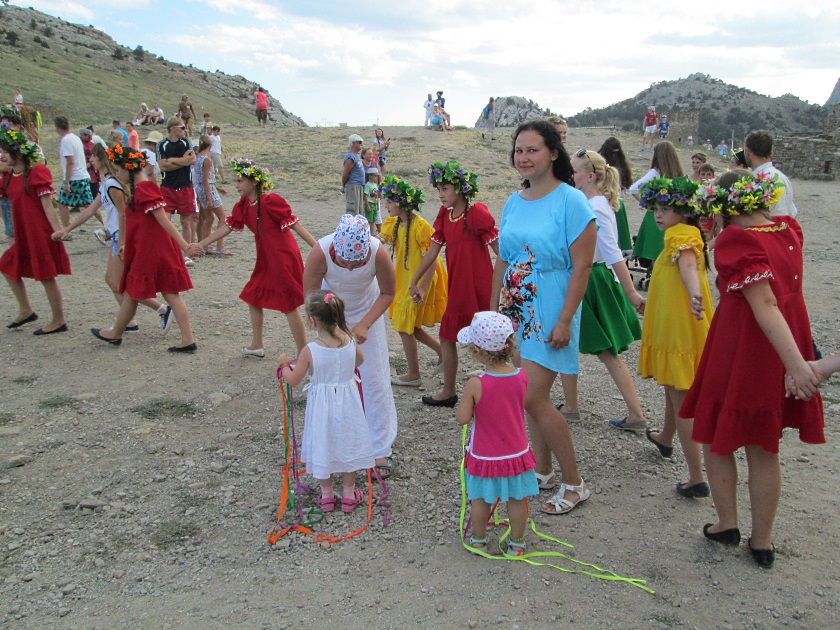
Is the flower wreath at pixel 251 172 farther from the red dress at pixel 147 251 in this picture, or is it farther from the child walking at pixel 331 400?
the child walking at pixel 331 400

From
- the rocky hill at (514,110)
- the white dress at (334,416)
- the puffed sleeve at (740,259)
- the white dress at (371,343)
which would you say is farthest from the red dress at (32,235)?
the rocky hill at (514,110)

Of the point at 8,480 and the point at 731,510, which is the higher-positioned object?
the point at 731,510

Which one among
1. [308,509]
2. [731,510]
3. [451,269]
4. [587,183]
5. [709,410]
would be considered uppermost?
[587,183]

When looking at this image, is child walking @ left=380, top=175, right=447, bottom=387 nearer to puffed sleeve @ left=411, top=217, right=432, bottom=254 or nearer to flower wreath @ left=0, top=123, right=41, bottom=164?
puffed sleeve @ left=411, top=217, right=432, bottom=254

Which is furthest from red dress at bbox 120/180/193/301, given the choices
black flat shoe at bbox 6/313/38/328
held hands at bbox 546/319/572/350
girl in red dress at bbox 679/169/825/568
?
Answer: girl in red dress at bbox 679/169/825/568

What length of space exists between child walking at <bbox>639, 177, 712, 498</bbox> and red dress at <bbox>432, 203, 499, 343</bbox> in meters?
1.43

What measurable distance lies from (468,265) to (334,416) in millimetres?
1942

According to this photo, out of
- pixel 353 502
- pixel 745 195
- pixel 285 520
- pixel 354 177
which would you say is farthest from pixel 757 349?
pixel 354 177

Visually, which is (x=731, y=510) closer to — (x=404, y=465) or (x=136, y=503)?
(x=404, y=465)

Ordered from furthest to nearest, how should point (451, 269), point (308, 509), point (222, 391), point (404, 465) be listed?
point (222, 391) < point (451, 269) < point (404, 465) < point (308, 509)

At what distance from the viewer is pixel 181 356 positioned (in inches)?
261

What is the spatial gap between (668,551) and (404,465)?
1813 mm

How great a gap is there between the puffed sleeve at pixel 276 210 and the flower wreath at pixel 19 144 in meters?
2.67

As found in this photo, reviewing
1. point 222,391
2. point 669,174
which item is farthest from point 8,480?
point 669,174
